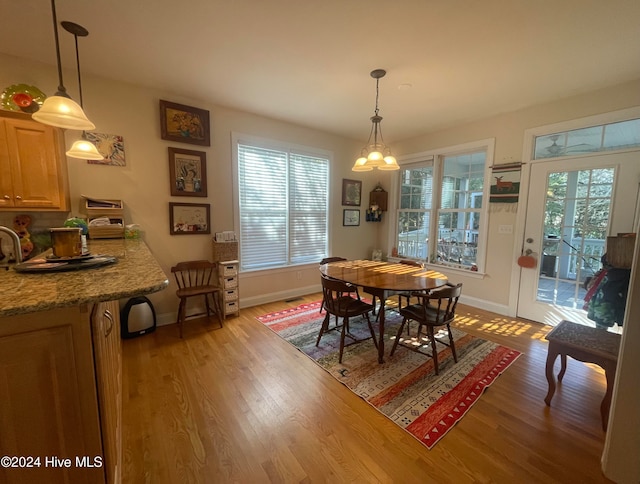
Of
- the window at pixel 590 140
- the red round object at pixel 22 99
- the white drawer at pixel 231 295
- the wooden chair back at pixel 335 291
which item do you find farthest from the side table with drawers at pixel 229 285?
the window at pixel 590 140

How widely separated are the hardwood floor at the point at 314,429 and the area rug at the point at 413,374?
74 mm

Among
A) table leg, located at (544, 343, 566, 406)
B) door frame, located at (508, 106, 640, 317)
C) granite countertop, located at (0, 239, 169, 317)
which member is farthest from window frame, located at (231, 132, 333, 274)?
table leg, located at (544, 343, 566, 406)

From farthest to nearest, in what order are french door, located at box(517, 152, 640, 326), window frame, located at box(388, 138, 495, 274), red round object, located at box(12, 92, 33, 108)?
window frame, located at box(388, 138, 495, 274)
french door, located at box(517, 152, 640, 326)
red round object, located at box(12, 92, 33, 108)

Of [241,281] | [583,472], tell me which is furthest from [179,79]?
[583,472]

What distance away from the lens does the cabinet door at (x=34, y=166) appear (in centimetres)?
212

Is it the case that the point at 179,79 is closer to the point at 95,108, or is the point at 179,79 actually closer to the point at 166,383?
the point at 95,108

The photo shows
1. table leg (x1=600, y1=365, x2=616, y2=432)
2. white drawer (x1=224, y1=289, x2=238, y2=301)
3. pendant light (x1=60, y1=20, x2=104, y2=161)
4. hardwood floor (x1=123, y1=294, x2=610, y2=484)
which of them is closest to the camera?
hardwood floor (x1=123, y1=294, x2=610, y2=484)

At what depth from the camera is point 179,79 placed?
268 cm

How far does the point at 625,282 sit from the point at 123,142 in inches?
191

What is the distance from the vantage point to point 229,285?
3.30m

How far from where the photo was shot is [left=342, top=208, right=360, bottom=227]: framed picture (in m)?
4.77

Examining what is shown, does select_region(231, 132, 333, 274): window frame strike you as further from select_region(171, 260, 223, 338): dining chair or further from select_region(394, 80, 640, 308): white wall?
select_region(394, 80, 640, 308): white wall

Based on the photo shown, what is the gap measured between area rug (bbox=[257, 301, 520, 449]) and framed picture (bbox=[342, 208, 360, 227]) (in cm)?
213

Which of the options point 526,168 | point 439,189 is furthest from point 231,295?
point 526,168
